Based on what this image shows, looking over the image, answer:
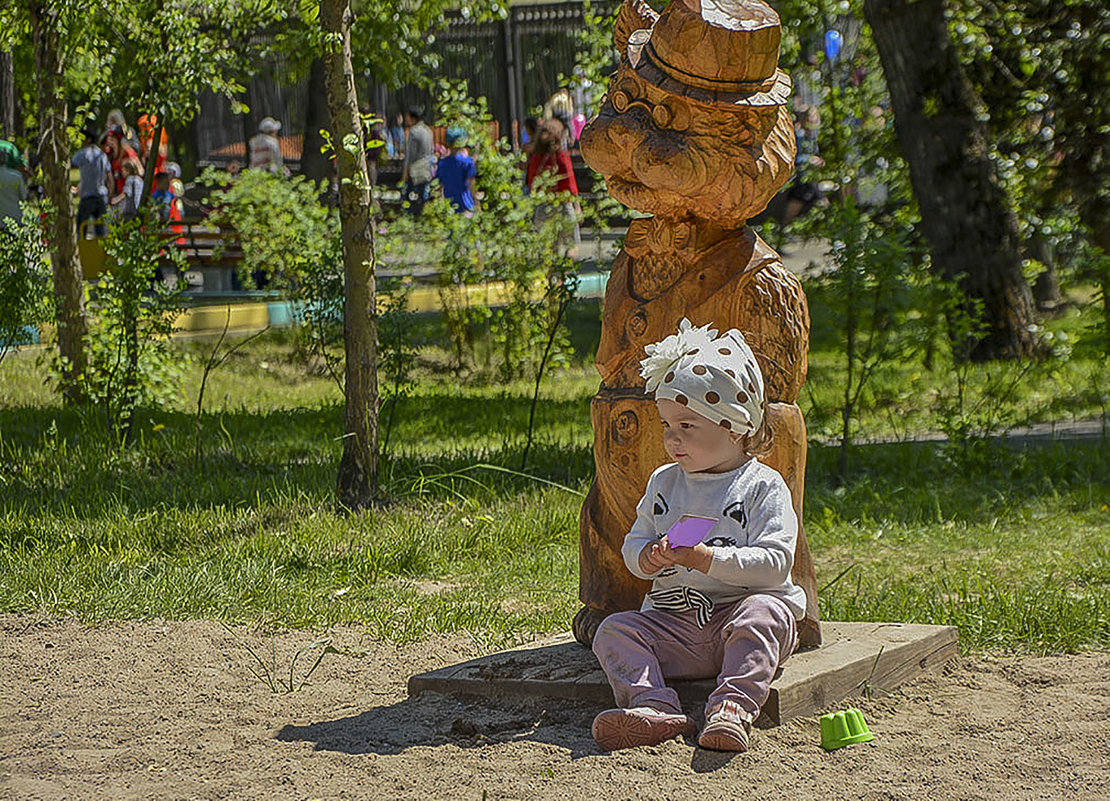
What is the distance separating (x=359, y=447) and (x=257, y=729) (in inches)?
113

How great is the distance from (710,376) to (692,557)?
17.3 inches

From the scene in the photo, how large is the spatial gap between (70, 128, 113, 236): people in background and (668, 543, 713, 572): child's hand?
13498 mm

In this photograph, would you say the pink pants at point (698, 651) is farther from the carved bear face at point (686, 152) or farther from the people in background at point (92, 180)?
the people in background at point (92, 180)

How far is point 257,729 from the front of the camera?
3.88m

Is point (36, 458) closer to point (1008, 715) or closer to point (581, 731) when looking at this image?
point (581, 731)

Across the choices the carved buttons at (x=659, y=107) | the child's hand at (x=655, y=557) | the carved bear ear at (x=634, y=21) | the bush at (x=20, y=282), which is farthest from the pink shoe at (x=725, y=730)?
the bush at (x=20, y=282)

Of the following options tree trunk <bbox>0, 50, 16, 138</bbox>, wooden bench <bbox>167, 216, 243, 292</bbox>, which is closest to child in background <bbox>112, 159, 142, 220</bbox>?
wooden bench <bbox>167, 216, 243, 292</bbox>

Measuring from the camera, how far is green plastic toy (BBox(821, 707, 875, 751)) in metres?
3.47

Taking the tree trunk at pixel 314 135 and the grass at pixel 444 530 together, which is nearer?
the grass at pixel 444 530

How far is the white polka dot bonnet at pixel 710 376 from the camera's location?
3428mm

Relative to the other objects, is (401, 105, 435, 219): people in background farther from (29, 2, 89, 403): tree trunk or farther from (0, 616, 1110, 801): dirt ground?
(0, 616, 1110, 801): dirt ground

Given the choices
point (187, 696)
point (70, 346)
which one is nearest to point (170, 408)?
point (70, 346)

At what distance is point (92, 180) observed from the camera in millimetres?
15891

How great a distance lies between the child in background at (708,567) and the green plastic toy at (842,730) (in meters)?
0.19
